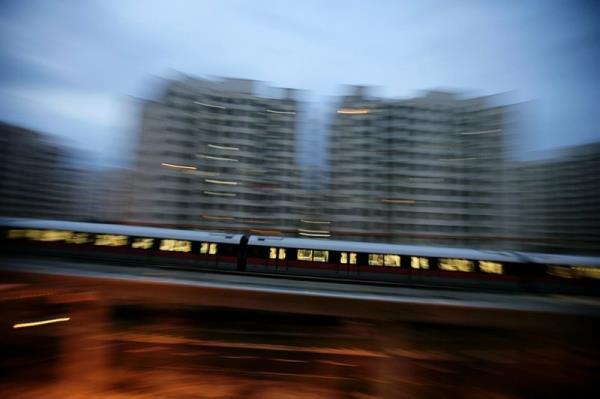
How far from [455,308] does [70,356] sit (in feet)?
7.35

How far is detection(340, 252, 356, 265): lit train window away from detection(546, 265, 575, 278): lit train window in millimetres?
2614

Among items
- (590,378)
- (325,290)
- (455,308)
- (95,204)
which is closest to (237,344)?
(325,290)

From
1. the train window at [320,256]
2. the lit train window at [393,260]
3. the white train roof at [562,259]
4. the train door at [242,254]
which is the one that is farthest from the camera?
the train door at [242,254]

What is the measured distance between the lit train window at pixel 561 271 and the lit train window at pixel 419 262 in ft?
5.24

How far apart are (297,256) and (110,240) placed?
3.23 m

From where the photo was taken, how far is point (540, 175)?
3443 mm

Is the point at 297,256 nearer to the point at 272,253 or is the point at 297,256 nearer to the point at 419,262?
the point at 272,253

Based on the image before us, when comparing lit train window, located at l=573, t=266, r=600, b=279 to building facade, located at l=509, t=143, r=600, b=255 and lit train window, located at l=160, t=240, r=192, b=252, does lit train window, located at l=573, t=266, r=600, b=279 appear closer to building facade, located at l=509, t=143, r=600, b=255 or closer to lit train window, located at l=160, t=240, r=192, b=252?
Answer: building facade, located at l=509, t=143, r=600, b=255

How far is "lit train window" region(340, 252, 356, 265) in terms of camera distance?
4590 mm

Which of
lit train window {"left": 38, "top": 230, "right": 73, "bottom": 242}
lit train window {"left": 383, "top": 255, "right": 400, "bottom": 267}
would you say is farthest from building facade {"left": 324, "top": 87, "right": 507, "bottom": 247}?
lit train window {"left": 38, "top": 230, "right": 73, "bottom": 242}

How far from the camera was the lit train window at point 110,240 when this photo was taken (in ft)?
16.7

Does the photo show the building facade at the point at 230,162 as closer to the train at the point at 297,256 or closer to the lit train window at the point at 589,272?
the train at the point at 297,256

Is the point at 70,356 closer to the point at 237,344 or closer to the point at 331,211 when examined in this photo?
the point at 237,344

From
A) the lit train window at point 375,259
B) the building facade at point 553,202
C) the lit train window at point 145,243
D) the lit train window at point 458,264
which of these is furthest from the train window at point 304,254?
the building facade at point 553,202
